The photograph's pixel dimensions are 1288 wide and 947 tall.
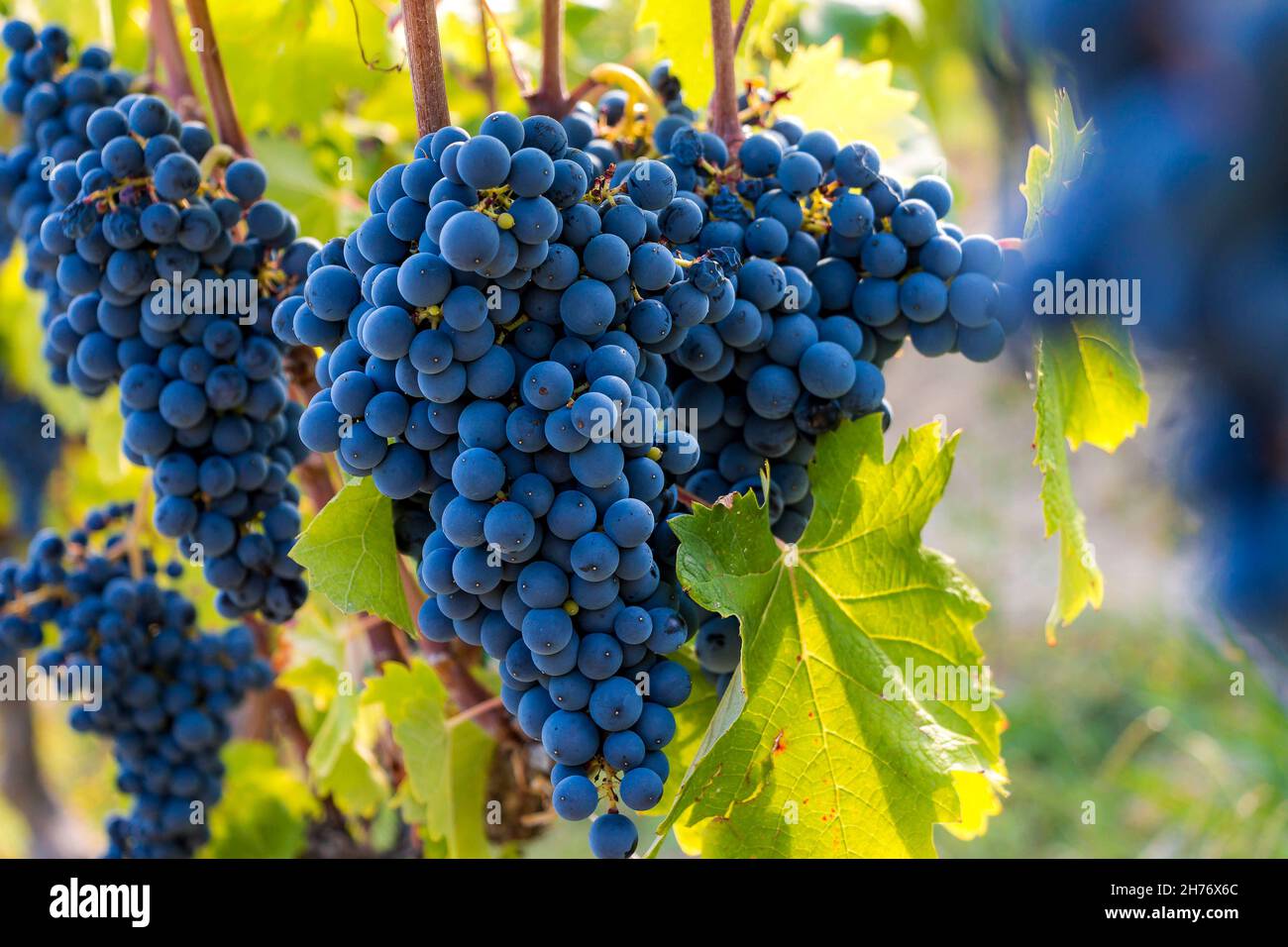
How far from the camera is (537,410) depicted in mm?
826

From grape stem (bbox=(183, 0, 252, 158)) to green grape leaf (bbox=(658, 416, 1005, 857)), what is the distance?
715 millimetres

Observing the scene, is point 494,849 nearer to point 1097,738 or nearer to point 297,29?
point 297,29

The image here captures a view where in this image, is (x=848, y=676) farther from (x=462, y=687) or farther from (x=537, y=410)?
(x=462, y=687)

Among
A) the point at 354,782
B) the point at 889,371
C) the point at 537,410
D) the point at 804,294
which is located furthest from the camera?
the point at 889,371

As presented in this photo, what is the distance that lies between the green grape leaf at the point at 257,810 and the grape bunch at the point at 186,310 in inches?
29.2

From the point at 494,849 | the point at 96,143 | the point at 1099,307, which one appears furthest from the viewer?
the point at 494,849

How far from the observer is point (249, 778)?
181 centimetres

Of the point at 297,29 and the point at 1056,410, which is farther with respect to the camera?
the point at 297,29

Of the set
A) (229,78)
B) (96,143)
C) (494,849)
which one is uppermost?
(229,78)

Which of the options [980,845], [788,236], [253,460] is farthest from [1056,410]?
[980,845]

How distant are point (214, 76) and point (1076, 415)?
3.22ft

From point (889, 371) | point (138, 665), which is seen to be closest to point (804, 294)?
point (138, 665)

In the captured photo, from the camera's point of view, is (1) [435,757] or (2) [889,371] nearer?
(1) [435,757]

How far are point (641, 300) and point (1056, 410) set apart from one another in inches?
15.9
